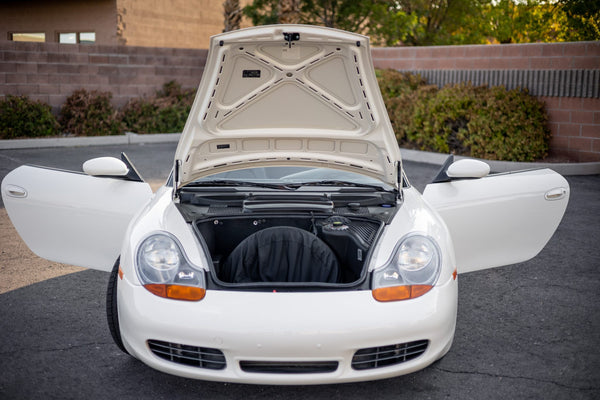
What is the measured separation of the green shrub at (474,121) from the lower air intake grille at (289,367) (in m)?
8.58

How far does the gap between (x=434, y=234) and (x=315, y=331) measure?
897mm

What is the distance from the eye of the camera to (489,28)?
2005cm

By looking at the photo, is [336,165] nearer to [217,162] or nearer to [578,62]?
[217,162]

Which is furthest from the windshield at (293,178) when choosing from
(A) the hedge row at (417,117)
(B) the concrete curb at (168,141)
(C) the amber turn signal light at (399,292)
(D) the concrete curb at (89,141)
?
(D) the concrete curb at (89,141)

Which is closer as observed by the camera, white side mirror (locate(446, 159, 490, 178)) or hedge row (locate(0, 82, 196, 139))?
white side mirror (locate(446, 159, 490, 178))

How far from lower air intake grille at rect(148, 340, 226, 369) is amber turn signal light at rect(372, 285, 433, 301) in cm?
77

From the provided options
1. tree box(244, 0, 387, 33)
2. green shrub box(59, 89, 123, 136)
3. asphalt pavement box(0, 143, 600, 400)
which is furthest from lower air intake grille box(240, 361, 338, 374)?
tree box(244, 0, 387, 33)

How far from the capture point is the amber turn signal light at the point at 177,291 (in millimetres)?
2816

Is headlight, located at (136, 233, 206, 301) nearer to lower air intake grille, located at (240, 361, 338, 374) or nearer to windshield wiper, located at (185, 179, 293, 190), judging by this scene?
lower air intake grille, located at (240, 361, 338, 374)

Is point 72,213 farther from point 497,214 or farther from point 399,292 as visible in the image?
point 497,214

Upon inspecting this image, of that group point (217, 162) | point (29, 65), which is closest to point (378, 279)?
point (217, 162)

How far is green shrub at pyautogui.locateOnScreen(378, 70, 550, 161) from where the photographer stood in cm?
1049

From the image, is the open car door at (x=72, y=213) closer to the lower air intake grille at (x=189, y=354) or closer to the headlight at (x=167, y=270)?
the headlight at (x=167, y=270)

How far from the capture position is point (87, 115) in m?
13.8
